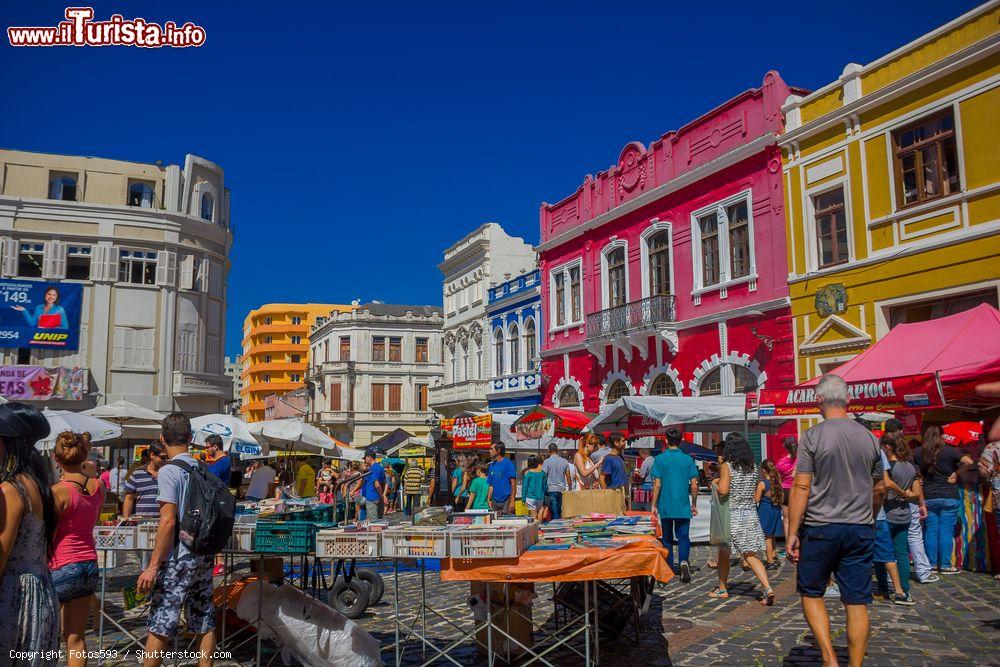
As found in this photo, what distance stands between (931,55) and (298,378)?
81.5 m

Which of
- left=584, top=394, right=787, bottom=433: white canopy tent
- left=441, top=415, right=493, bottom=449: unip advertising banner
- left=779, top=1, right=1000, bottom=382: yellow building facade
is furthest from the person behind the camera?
left=441, top=415, right=493, bottom=449: unip advertising banner

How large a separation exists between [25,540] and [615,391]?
21.0m

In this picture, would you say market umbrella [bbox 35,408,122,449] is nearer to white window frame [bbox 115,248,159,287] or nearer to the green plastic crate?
the green plastic crate

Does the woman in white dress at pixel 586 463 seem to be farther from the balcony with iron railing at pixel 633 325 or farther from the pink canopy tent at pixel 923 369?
the balcony with iron railing at pixel 633 325

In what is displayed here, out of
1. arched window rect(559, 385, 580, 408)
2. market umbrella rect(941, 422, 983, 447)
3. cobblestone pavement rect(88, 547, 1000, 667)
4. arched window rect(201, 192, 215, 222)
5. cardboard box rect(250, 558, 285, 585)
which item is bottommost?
cobblestone pavement rect(88, 547, 1000, 667)

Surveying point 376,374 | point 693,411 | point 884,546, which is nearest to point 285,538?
point 884,546

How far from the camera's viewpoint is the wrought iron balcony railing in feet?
69.7

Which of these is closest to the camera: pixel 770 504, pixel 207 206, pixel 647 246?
pixel 770 504

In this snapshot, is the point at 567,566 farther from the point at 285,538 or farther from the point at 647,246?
the point at 647,246

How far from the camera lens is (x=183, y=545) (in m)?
5.04

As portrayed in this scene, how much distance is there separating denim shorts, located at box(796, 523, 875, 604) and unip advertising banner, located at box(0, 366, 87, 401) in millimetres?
31811

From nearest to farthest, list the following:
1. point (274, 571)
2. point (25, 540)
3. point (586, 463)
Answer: point (25, 540), point (274, 571), point (586, 463)

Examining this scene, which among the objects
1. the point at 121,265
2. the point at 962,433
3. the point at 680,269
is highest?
the point at 121,265

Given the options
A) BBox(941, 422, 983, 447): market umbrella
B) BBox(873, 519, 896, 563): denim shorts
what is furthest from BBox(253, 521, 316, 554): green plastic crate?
BBox(941, 422, 983, 447): market umbrella
